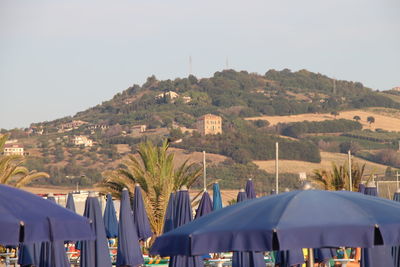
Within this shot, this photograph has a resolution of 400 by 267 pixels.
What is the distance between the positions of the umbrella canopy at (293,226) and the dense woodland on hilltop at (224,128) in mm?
91984

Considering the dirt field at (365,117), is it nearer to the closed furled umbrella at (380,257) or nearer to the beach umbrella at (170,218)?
the beach umbrella at (170,218)

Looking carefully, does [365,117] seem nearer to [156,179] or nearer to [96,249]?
[156,179]

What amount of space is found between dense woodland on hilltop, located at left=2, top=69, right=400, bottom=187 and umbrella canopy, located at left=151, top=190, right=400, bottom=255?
92.0m

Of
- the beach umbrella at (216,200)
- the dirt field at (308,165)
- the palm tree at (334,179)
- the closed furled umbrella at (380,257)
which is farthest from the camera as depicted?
the dirt field at (308,165)

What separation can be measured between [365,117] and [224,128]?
24.7 metres

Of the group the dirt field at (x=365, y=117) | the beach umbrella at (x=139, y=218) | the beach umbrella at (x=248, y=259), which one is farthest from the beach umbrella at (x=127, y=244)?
the dirt field at (x=365, y=117)

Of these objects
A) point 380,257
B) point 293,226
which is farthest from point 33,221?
point 380,257

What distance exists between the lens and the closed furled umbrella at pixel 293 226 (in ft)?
24.8

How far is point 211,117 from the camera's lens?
155 metres

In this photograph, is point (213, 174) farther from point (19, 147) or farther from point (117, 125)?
point (117, 125)

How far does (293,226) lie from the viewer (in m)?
7.59

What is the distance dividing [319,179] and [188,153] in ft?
296

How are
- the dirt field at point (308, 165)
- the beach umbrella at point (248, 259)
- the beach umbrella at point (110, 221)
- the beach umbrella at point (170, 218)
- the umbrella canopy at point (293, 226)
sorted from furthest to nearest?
the dirt field at point (308, 165)
the beach umbrella at point (110, 221)
the beach umbrella at point (170, 218)
the beach umbrella at point (248, 259)
the umbrella canopy at point (293, 226)

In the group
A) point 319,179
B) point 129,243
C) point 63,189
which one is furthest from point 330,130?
point 129,243
